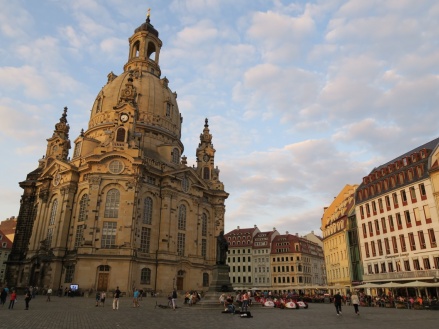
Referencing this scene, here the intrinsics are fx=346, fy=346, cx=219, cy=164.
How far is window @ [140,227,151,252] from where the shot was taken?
52.8 metres

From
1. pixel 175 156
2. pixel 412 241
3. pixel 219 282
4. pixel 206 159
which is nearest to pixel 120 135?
pixel 175 156

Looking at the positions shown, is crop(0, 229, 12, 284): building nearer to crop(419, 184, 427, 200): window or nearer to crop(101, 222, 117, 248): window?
crop(101, 222, 117, 248): window

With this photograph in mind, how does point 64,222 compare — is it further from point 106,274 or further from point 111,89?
point 111,89

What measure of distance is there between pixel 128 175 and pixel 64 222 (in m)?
12.1

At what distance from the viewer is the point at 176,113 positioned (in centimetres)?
7375

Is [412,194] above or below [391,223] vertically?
above

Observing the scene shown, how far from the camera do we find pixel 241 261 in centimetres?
10381

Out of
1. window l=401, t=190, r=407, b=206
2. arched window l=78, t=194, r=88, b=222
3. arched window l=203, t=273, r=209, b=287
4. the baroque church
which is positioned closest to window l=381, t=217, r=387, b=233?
window l=401, t=190, r=407, b=206

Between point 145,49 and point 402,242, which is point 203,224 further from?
point 145,49

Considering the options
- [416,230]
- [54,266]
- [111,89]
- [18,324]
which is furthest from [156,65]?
[18,324]

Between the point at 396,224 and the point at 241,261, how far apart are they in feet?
208

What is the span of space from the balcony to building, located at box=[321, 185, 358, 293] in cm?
739

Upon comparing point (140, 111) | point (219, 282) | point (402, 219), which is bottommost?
point (219, 282)

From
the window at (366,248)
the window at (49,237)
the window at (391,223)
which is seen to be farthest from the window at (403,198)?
the window at (49,237)
